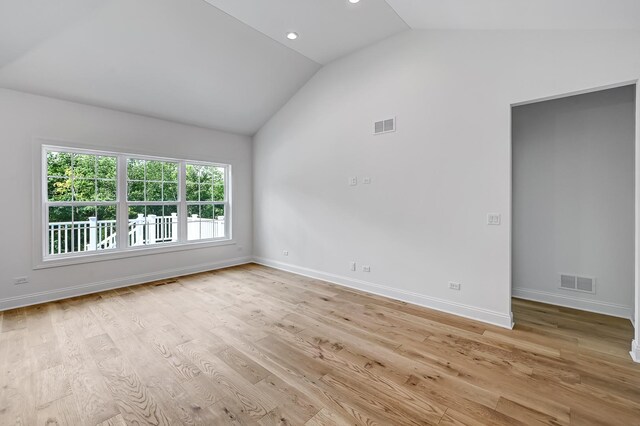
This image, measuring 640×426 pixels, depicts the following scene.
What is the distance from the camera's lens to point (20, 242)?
3.53 meters

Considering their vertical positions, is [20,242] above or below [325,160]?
below

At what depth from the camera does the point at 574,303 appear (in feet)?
11.2

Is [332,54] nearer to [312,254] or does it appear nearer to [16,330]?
[312,254]

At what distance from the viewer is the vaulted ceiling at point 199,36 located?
103 inches

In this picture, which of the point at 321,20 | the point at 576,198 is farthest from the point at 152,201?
the point at 576,198

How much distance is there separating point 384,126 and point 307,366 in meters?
3.08

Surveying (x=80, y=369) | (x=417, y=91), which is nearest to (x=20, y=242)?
(x=80, y=369)

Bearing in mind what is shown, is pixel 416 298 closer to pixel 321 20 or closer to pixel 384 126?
pixel 384 126

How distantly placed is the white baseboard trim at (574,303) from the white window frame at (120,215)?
505cm

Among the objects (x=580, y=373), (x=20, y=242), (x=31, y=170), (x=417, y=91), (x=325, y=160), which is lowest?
(x=580, y=373)

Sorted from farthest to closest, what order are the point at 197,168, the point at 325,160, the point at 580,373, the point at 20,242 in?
the point at 197,168, the point at 325,160, the point at 20,242, the point at 580,373

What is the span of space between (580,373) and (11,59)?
20.5 ft

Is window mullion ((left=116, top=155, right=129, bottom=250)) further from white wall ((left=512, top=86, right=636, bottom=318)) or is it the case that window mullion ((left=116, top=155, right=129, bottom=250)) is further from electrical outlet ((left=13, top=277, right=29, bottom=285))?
white wall ((left=512, top=86, right=636, bottom=318))

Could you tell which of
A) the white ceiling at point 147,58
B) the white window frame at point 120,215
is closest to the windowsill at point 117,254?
the white window frame at point 120,215
